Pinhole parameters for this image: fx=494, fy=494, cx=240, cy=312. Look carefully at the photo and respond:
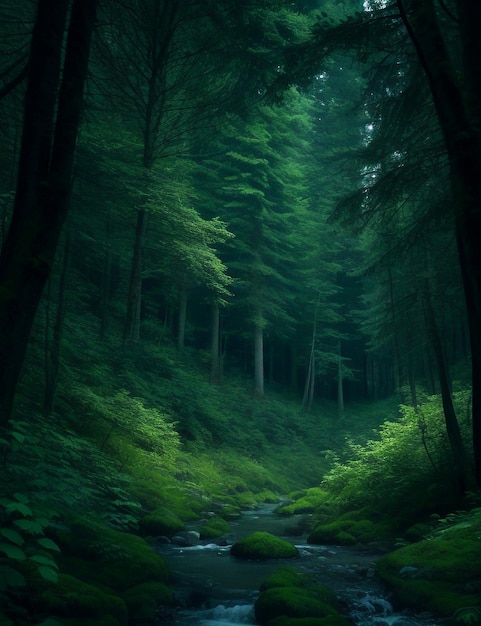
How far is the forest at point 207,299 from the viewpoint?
4.32m

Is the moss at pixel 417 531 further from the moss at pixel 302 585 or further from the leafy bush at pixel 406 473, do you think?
the moss at pixel 302 585

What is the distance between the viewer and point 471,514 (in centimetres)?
825

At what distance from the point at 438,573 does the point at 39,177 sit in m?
7.02

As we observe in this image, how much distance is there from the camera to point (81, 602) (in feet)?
17.7

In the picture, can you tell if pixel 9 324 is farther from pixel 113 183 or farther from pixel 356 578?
pixel 113 183

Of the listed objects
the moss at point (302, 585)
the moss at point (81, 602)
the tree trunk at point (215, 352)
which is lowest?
the moss at point (302, 585)

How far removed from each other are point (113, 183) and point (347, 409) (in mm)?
29062

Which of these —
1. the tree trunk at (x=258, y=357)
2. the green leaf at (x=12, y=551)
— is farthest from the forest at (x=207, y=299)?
the tree trunk at (x=258, y=357)

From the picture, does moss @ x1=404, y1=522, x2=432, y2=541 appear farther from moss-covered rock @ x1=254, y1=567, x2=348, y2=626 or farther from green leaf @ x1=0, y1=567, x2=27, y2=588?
green leaf @ x1=0, y1=567, x2=27, y2=588

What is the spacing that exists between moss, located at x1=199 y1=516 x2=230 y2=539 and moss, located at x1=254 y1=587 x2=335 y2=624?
4544mm

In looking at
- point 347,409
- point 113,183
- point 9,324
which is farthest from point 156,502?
point 347,409

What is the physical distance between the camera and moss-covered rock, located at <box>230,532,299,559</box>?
963 cm

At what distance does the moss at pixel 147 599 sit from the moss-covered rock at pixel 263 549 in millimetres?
2952

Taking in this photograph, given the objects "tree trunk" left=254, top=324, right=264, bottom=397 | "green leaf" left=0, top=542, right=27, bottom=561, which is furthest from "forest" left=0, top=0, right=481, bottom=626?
"tree trunk" left=254, top=324, right=264, bottom=397
